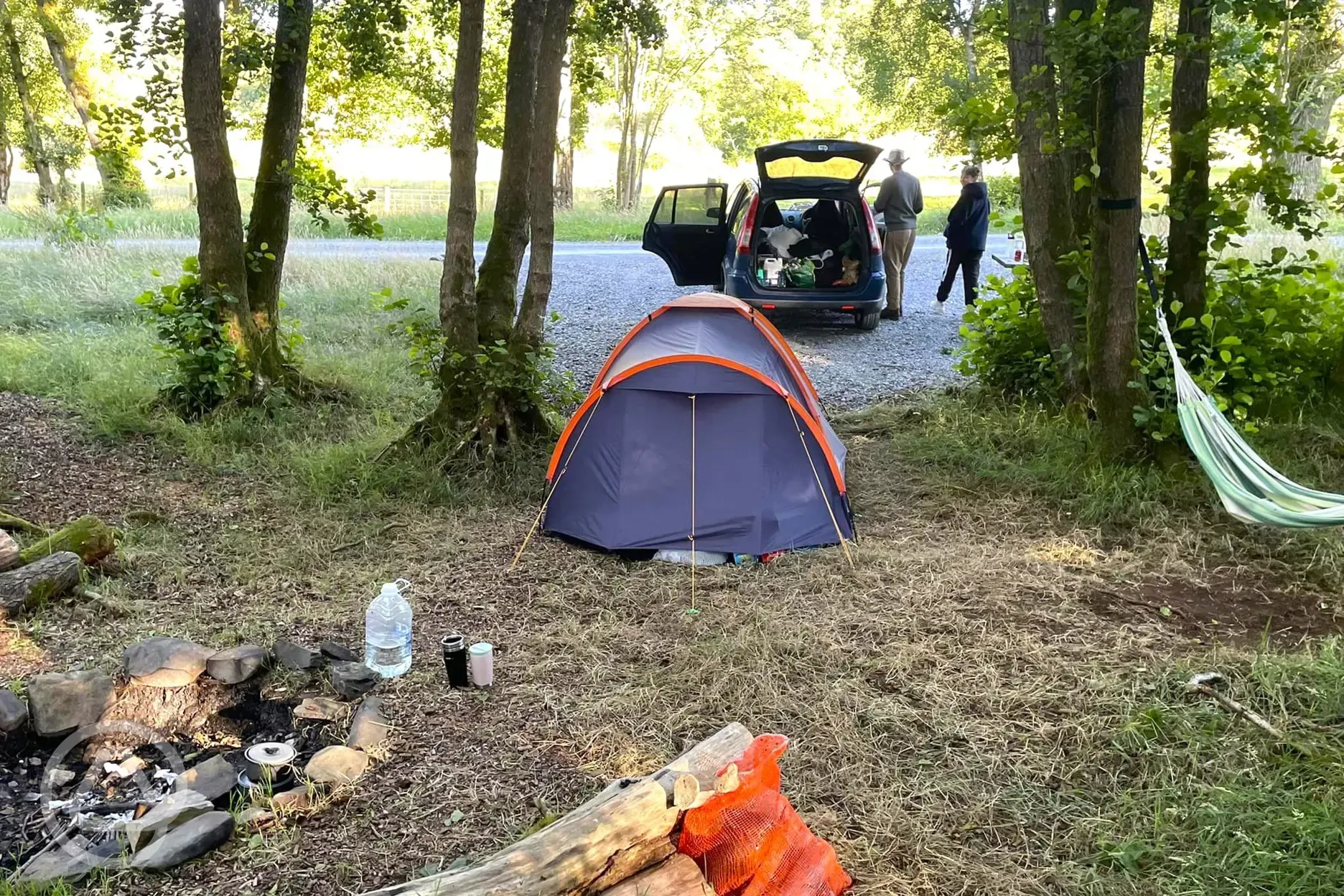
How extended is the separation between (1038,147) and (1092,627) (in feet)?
10.9

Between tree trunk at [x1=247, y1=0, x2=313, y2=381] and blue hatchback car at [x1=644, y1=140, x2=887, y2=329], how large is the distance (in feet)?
10.7

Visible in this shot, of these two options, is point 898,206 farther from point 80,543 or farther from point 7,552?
point 7,552

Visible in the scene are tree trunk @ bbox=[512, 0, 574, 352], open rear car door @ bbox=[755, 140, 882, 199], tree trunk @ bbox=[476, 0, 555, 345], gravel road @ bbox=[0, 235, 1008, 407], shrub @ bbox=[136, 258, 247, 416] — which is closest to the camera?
tree trunk @ bbox=[476, 0, 555, 345]

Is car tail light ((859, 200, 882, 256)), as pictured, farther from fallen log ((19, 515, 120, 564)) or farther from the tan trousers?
fallen log ((19, 515, 120, 564))

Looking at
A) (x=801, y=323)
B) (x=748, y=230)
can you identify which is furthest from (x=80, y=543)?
(x=801, y=323)

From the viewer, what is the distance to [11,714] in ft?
9.77

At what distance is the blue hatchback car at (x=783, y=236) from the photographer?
859 centimetres

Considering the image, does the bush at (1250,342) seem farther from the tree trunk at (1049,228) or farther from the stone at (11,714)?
the stone at (11,714)

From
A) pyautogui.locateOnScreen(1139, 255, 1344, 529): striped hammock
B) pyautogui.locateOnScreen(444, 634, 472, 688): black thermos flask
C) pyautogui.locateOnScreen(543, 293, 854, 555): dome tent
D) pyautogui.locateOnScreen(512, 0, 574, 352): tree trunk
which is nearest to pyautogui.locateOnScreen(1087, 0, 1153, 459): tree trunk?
pyautogui.locateOnScreen(1139, 255, 1344, 529): striped hammock

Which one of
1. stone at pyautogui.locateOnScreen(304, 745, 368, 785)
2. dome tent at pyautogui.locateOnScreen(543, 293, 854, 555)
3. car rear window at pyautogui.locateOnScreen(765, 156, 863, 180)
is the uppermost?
car rear window at pyautogui.locateOnScreen(765, 156, 863, 180)

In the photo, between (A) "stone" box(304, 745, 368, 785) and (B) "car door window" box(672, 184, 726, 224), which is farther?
(B) "car door window" box(672, 184, 726, 224)

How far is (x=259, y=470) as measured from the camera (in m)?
5.64

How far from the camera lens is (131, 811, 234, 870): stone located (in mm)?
2430

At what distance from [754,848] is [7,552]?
3386mm
